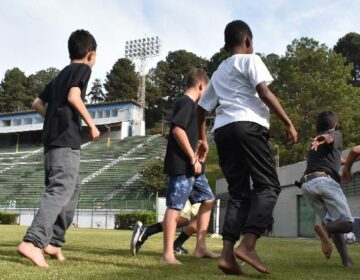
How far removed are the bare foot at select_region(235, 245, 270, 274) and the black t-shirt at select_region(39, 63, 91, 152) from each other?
4.91 feet

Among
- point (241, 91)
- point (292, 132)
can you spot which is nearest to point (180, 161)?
point (241, 91)

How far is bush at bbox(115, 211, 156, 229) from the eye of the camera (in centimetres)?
2711

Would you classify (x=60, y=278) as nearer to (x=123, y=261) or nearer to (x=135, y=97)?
(x=123, y=261)

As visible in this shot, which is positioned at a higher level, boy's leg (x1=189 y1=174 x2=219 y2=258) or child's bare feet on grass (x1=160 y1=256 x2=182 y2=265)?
boy's leg (x1=189 y1=174 x2=219 y2=258)

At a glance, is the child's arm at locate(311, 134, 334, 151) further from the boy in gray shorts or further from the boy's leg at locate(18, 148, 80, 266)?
the boy's leg at locate(18, 148, 80, 266)

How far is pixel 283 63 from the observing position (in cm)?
3516

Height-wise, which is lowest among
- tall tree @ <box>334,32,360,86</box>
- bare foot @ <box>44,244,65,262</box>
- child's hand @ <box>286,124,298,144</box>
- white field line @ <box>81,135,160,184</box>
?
bare foot @ <box>44,244,65,262</box>

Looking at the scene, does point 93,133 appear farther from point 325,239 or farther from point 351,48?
point 351,48

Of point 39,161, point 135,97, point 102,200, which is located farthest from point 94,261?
point 135,97

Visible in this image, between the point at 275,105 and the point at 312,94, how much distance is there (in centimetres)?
3047

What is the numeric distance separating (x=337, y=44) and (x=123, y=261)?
230 feet

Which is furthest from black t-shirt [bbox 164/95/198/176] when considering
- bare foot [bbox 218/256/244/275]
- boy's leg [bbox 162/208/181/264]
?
bare foot [bbox 218/256/244/275]

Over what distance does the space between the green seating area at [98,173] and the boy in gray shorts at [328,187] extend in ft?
91.3

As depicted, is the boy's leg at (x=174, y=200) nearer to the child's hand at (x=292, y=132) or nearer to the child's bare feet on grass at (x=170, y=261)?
the child's bare feet on grass at (x=170, y=261)
